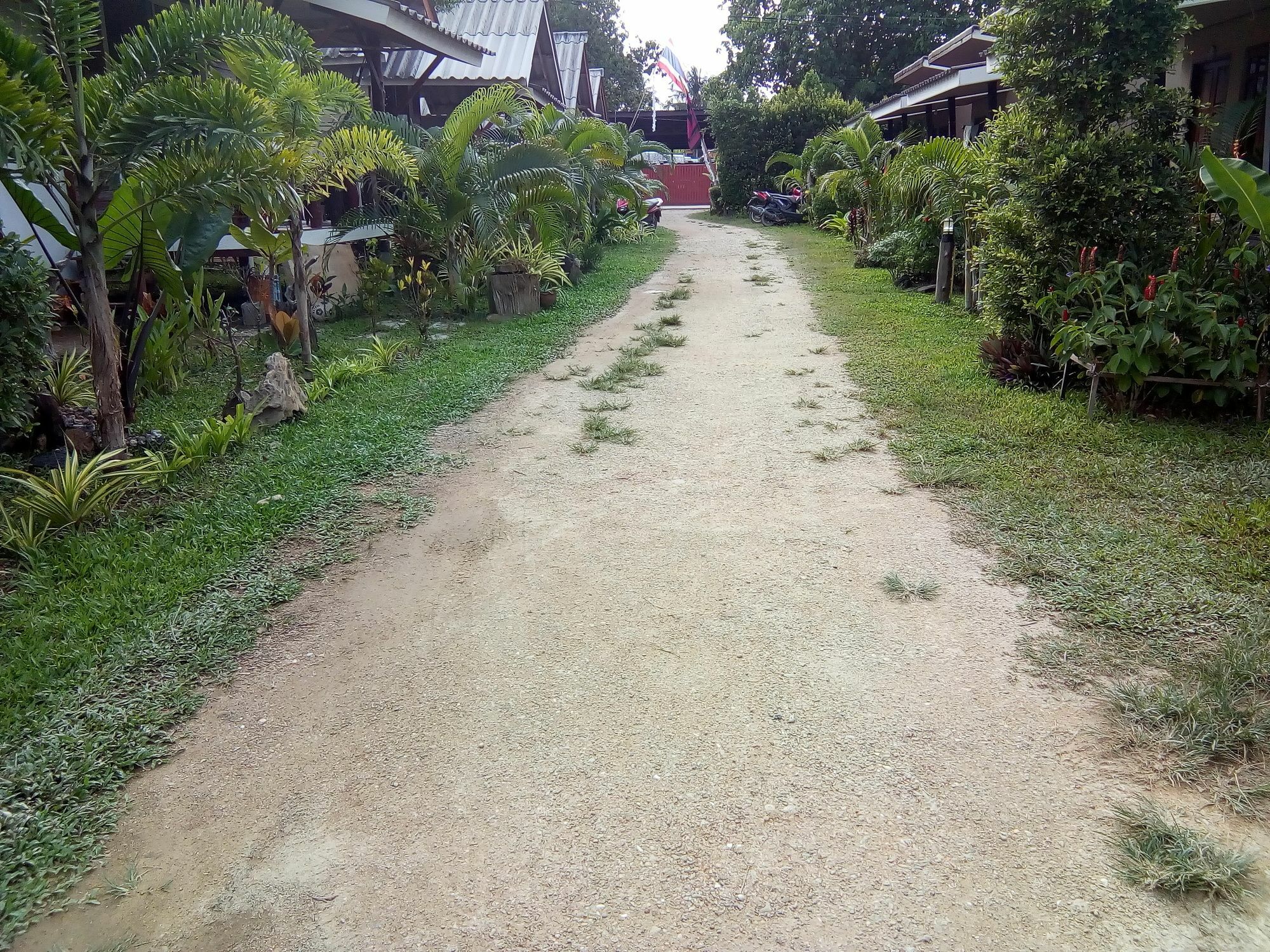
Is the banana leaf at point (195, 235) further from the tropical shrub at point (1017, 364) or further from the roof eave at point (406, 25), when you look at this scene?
the tropical shrub at point (1017, 364)

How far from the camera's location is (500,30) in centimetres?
1959

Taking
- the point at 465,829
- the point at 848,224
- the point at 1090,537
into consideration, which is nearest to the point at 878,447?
the point at 1090,537

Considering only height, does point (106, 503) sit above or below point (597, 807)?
above

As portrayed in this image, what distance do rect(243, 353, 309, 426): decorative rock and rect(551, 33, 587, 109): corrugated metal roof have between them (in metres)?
19.9

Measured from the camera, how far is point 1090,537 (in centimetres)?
425

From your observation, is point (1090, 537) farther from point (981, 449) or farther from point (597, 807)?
point (597, 807)

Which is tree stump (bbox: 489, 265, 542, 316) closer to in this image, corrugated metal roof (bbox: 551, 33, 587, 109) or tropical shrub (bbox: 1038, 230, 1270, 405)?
tropical shrub (bbox: 1038, 230, 1270, 405)

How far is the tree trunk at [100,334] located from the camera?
516 cm

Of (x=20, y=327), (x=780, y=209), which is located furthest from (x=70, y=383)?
(x=780, y=209)

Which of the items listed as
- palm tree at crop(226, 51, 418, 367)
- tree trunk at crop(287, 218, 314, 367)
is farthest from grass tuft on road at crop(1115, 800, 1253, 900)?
tree trunk at crop(287, 218, 314, 367)

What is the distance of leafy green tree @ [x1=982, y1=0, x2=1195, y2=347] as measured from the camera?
19.8ft

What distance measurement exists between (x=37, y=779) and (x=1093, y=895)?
122 inches

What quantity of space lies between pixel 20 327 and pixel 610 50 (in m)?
44.6

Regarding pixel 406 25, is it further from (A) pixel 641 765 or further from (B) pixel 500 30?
(A) pixel 641 765
